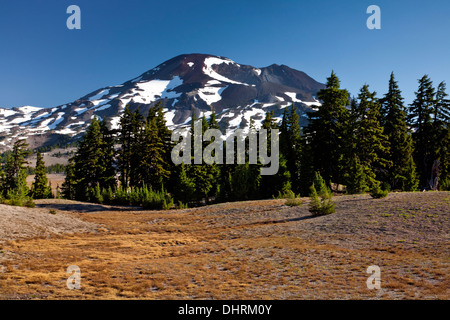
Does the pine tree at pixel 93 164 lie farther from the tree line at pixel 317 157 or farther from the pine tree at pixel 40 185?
the pine tree at pixel 40 185

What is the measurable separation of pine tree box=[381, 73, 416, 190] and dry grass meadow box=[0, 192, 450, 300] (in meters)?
19.5

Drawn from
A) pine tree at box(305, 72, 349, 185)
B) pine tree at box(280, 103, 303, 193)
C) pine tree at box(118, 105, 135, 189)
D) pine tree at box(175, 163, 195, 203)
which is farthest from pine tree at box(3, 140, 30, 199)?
pine tree at box(305, 72, 349, 185)

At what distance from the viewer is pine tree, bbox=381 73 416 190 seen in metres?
36.0

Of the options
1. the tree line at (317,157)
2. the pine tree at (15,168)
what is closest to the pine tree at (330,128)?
the tree line at (317,157)

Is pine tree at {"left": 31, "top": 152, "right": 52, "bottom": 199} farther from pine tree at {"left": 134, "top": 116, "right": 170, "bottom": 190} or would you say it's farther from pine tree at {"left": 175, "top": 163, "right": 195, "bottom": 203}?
pine tree at {"left": 175, "top": 163, "right": 195, "bottom": 203}

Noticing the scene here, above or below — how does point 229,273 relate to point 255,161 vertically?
below

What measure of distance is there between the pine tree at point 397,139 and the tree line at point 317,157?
Answer: 0.12m

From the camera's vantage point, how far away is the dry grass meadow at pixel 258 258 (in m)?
7.98

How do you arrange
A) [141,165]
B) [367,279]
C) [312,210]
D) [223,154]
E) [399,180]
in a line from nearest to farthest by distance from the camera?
[367,279] < [312,210] < [399,180] < [141,165] < [223,154]

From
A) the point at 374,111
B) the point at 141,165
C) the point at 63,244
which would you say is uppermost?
the point at 374,111

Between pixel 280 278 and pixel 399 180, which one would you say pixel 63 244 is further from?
pixel 399 180

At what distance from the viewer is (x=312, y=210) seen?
65.3 ft

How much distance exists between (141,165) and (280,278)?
35671 millimetres
